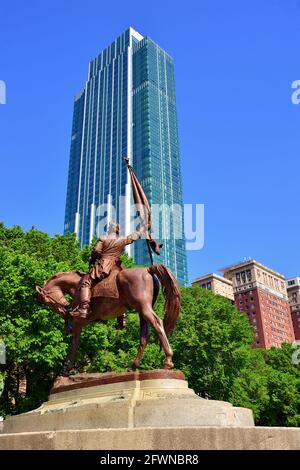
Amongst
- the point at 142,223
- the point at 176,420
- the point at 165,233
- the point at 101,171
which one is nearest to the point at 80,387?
the point at 176,420

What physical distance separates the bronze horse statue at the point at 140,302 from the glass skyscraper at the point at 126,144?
90.0m

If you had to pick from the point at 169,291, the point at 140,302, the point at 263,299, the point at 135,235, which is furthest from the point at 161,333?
the point at 263,299

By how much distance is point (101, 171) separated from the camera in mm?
138125

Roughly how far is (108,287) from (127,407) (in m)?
3.37

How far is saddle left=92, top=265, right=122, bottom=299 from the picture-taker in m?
10.7

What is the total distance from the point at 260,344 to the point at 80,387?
117m

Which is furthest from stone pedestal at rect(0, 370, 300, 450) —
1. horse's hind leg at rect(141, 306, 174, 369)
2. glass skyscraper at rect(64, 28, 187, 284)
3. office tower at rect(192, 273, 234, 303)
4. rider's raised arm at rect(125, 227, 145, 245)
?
office tower at rect(192, 273, 234, 303)

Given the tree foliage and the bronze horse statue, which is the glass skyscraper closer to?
the tree foliage

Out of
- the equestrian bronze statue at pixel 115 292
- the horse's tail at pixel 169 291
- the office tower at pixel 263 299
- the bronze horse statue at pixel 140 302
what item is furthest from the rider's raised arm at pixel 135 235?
the office tower at pixel 263 299

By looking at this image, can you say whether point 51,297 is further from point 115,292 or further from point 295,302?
point 295,302

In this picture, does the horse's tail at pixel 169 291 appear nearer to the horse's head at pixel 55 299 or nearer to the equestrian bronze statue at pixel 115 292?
the equestrian bronze statue at pixel 115 292

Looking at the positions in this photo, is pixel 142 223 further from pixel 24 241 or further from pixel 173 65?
pixel 173 65

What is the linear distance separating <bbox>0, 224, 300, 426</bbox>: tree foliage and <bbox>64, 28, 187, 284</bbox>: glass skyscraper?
69908 millimetres

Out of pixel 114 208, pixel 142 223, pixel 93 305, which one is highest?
pixel 114 208
